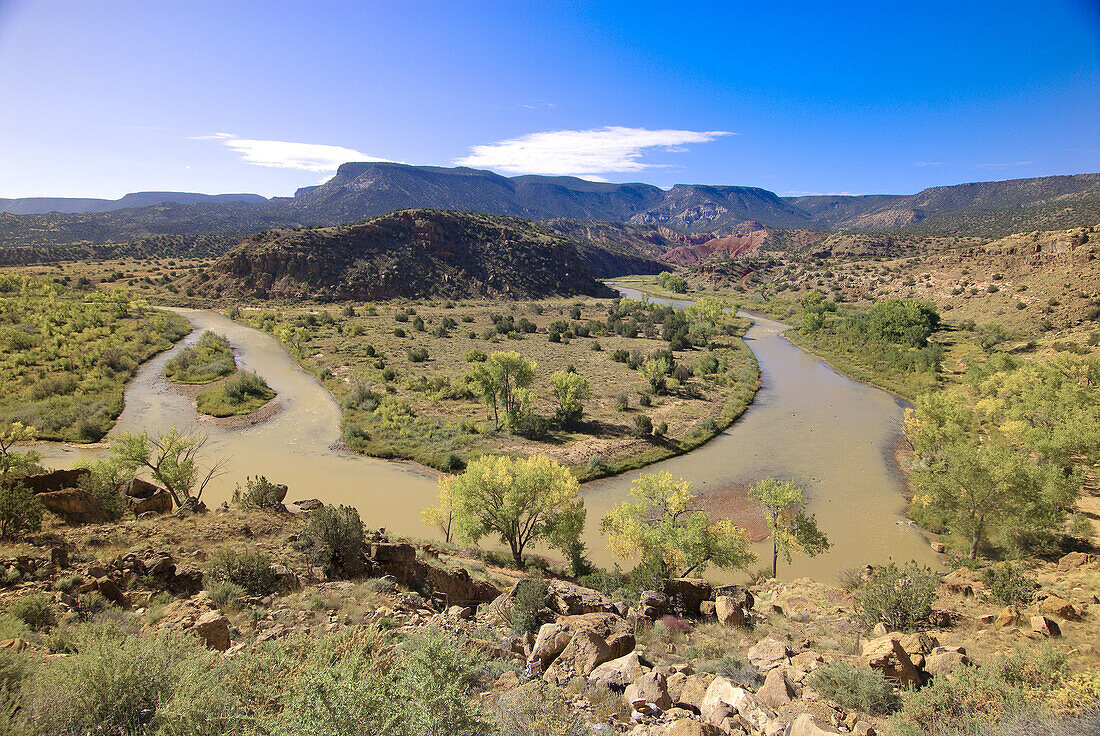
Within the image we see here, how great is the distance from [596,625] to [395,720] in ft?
24.2

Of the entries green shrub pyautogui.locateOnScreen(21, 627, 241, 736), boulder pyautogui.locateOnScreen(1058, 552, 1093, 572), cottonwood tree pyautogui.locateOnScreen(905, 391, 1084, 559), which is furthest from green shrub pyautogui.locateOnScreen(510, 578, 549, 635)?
boulder pyautogui.locateOnScreen(1058, 552, 1093, 572)

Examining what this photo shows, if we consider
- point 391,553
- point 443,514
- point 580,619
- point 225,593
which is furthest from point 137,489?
point 580,619

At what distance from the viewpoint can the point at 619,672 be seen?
30.9 feet

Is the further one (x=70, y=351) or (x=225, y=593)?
(x=70, y=351)

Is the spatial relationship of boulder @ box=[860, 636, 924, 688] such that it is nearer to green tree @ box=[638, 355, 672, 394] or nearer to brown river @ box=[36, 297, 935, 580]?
brown river @ box=[36, 297, 935, 580]

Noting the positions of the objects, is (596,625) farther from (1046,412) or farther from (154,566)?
(1046,412)

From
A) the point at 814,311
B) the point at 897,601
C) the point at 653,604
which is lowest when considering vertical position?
the point at 653,604

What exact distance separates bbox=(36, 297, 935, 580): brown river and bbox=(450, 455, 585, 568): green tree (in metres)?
3.55

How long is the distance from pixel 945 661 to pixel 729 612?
581 cm

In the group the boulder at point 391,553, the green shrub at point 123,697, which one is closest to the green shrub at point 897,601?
the boulder at point 391,553

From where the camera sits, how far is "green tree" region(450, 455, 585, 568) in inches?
763

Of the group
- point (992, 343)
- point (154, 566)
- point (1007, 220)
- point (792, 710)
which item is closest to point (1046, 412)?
point (792, 710)

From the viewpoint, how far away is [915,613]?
13695 millimetres

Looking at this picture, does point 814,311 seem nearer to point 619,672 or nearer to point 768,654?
point 768,654
